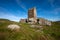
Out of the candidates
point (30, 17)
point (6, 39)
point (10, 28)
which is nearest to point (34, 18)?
point (30, 17)

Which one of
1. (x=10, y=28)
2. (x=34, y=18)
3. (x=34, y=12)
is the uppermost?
(x=34, y=12)

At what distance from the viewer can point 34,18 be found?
50.4 m

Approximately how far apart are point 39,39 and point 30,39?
6.36 feet

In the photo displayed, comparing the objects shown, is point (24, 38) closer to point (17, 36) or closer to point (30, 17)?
point (17, 36)

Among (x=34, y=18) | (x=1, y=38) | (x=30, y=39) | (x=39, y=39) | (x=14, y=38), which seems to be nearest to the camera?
(x=1, y=38)

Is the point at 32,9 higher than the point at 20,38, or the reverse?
the point at 32,9

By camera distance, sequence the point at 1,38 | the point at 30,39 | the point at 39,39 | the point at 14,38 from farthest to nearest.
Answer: the point at 39,39, the point at 30,39, the point at 14,38, the point at 1,38

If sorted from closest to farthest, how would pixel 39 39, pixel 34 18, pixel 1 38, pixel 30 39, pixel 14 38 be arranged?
pixel 1 38, pixel 14 38, pixel 30 39, pixel 39 39, pixel 34 18

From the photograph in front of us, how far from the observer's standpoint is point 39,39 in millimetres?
14406

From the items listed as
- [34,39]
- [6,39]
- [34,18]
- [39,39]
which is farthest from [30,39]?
[34,18]

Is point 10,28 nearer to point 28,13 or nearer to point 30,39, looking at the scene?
point 30,39

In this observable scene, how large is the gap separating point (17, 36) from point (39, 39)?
383 cm

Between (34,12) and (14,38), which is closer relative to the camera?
(14,38)

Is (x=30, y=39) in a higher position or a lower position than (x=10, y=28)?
lower
